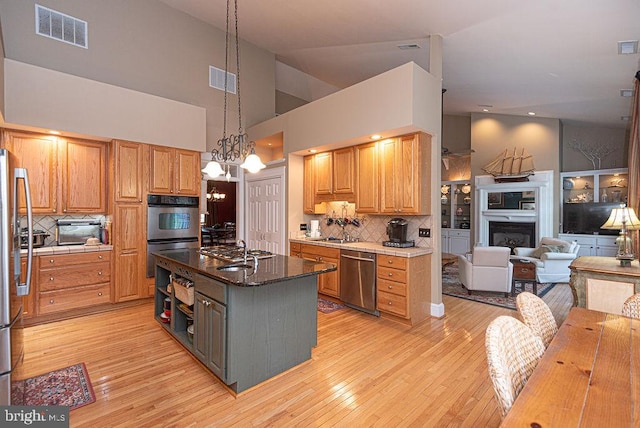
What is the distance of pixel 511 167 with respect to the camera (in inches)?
296

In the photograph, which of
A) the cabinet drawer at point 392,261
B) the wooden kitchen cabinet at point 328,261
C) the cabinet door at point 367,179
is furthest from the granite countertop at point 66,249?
the cabinet drawer at point 392,261

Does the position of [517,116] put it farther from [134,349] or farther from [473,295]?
[134,349]

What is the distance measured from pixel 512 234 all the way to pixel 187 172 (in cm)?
760

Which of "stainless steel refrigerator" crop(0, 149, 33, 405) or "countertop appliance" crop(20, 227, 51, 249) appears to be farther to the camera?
"countertop appliance" crop(20, 227, 51, 249)

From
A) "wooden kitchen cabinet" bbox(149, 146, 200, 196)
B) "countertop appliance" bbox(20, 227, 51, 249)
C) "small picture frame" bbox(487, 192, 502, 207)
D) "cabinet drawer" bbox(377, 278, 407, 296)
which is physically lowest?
"cabinet drawer" bbox(377, 278, 407, 296)

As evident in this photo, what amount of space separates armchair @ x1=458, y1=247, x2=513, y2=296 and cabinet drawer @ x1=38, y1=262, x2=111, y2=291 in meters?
5.42

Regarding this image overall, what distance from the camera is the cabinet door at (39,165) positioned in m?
3.85

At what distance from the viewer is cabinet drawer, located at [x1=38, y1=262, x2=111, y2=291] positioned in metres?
3.82

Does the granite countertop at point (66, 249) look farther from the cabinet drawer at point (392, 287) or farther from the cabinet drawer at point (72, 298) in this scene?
the cabinet drawer at point (392, 287)

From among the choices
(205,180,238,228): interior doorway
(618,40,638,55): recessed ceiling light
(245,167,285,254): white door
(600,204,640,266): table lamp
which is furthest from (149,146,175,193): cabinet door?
(618,40,638,55): recessed ceiling light

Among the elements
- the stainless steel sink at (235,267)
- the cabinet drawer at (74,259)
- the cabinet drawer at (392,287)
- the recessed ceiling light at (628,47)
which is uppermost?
the recessed ceiling light at (628,47)

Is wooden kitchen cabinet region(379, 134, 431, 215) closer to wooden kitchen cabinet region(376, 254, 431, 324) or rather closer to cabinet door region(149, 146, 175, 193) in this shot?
wooden kitchen cabinet region(376, 254, 431, 324)

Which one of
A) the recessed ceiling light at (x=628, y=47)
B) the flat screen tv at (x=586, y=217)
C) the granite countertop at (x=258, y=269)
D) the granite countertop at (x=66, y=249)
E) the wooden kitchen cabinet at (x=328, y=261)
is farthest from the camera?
the flat screen tv at (x=586, y=217)

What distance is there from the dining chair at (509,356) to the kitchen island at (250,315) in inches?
54.6
